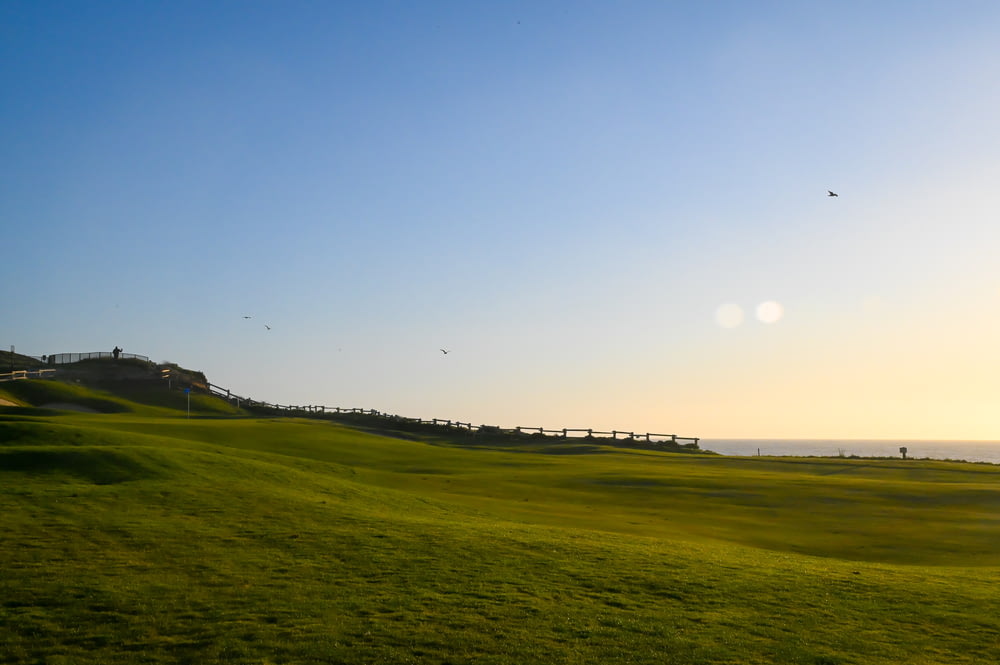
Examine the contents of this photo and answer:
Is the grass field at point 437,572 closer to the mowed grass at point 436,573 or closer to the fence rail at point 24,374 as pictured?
the mowed grass at point 436,573

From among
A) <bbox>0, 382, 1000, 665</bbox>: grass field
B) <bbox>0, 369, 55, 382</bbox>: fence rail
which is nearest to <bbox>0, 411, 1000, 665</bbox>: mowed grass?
<bbox>0, 382, 1000, 665</bbox>: grass field

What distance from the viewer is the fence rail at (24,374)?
105556 mm

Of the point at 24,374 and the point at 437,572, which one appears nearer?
the point at 437,572

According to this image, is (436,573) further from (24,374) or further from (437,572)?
(24,374)

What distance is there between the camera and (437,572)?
68.8ft

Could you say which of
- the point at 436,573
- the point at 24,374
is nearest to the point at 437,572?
the point at 436,573

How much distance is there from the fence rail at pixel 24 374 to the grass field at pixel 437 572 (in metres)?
75.1

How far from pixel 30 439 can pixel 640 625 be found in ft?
117

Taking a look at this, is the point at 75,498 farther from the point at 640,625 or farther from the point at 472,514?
the point at 640,625

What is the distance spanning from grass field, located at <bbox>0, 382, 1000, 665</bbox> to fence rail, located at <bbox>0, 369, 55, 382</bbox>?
7506 centimetres

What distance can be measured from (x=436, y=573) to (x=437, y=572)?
111 mm

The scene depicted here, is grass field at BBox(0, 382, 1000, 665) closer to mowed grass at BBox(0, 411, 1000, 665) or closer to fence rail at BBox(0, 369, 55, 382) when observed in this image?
mowed grass at BBox(0, 411, 1000, 665)

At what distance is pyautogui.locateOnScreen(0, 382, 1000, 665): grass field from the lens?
1577 cm

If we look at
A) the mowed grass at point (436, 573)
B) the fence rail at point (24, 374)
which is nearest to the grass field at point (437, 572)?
the mowed grass at point (436, 573)
